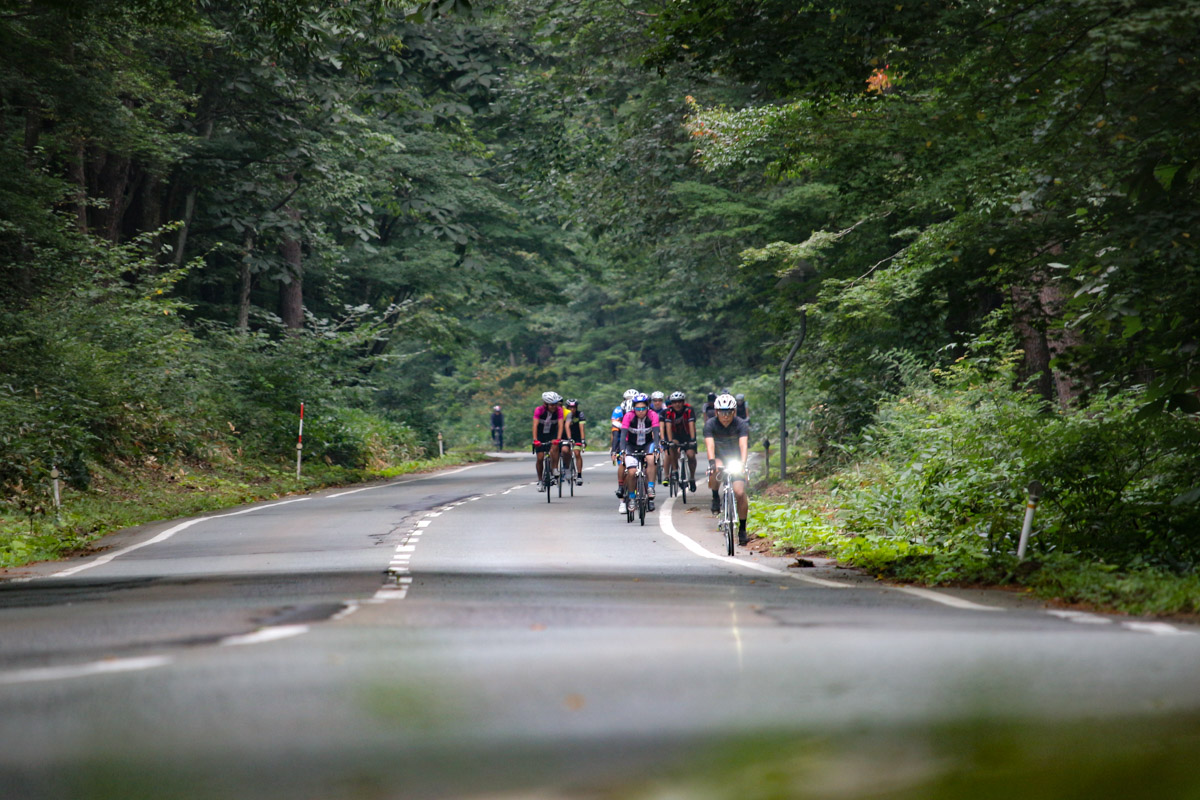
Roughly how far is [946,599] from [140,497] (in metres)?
15.5

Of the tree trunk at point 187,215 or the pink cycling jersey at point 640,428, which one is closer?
Answer: the pink cycling jersey at point 640,428

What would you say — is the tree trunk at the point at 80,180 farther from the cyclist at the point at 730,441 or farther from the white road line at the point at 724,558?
the cyclist at the point at 730,441

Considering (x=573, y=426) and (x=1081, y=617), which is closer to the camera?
(x=1081, y=617)

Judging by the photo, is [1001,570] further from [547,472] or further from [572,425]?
[572,425]

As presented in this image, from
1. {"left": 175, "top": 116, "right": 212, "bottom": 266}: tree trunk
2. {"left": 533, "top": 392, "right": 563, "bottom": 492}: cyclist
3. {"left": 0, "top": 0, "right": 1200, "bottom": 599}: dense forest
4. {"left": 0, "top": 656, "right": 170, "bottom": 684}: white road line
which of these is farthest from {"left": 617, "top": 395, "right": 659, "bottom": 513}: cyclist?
{"left": 175, "top": 116, "right": 212, "bottom": 266}: tree trunk

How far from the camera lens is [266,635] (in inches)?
291

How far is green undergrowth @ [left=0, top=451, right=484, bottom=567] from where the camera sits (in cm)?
1511

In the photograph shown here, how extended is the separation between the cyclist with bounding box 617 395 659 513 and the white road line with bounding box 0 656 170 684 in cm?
1271

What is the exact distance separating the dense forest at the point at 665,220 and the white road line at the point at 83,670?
20.2 feet

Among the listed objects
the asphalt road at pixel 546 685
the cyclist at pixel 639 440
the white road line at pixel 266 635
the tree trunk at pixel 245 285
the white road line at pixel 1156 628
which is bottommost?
the white road line at pixel 1156 628

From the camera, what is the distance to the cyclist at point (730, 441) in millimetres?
→ 14703

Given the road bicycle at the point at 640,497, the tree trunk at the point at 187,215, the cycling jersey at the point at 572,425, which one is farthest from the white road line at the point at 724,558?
the tree trunk at the point at 187,215

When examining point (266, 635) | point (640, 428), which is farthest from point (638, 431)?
point (266, 635)

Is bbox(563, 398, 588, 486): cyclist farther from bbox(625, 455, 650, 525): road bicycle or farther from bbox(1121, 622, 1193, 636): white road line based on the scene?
bbox(1121, 622, 1193, 636): white road line
